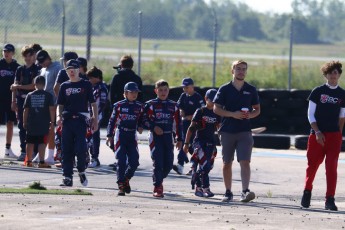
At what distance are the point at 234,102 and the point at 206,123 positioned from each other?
122cm

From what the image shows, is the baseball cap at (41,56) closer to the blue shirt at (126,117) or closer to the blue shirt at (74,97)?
the blue shirt at (74,97)

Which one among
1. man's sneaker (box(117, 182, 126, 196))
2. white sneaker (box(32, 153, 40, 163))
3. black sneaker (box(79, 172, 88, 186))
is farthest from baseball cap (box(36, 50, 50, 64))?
man's sneaker (box(117, 182, 126, 196))

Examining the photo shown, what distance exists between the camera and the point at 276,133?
25125 mm

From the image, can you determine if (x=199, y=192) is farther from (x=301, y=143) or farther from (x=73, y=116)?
(x=301, y=143)

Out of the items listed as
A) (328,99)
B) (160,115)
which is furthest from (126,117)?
(328,99)

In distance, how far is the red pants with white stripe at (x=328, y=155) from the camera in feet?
43.8

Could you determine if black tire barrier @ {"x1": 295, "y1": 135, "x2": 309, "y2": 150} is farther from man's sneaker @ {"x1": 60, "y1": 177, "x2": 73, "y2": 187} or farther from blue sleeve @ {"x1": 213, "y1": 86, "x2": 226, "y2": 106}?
blue sleeve @ {"x1": 213, "y1": 86, "x2": 226, "y2": 106}

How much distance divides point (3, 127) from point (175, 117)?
1127cm

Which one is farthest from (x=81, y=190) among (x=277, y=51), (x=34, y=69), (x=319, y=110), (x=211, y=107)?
(x=277, y=51)

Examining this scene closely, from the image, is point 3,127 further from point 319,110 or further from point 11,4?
point 319,110

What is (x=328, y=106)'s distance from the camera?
13.4m

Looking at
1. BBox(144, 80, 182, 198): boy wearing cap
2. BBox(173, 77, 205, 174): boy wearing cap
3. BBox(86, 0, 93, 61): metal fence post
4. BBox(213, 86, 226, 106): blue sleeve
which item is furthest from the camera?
BBox(86, 0, 93, 61): metal fence post

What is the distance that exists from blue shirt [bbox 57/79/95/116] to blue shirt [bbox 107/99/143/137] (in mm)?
547

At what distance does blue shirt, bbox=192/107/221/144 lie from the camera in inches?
587
